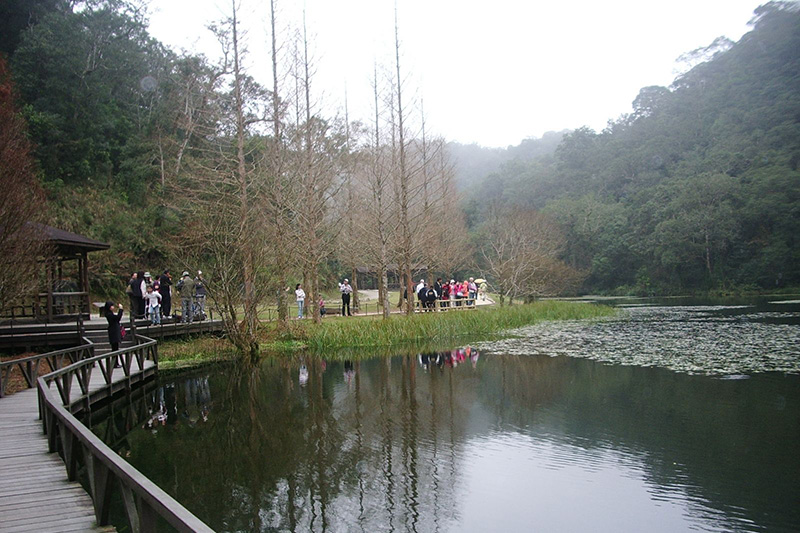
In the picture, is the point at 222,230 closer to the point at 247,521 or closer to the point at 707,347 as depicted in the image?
the point at 247,521

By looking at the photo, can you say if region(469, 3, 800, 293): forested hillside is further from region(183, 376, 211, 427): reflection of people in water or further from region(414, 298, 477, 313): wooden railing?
region(183, 376, 211, 427): reflection of people in water

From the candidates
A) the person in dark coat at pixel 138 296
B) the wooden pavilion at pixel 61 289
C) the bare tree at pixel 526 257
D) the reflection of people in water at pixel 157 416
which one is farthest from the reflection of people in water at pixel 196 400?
the bare tree at pixel 526 257

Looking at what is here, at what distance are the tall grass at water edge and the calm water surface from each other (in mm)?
3878

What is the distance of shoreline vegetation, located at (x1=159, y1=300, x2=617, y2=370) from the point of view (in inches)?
728

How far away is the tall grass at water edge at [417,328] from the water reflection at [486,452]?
593 centimetres

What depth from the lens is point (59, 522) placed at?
4812 millimetres

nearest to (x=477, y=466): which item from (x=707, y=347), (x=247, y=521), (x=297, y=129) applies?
(x=247, y=521)

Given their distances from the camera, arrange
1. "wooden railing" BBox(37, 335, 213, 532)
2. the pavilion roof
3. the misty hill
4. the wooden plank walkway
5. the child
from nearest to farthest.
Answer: "wooden railing" BBox(37, 335, 213, 532)
the wooden plank walkway
the pavilion roof
the child
the misty hill

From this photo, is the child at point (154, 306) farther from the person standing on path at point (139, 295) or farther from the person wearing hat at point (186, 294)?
the person wearing hat at point (186, 294)

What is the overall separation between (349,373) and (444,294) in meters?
13.6

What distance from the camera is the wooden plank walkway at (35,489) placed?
188 inches

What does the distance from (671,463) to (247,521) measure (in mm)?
5310

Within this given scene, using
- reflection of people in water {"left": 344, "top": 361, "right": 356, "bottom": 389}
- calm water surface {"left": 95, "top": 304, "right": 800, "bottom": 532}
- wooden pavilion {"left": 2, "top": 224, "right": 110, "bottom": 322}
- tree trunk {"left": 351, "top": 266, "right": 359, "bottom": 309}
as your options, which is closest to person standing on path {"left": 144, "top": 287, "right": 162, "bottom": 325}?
wooden pavilion {"left": 2, "top": 224, "right": 110, "bottom": 322}

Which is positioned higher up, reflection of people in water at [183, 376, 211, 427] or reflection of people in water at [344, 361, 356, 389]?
reflection of people in water at [344, 361, 356, 389]
